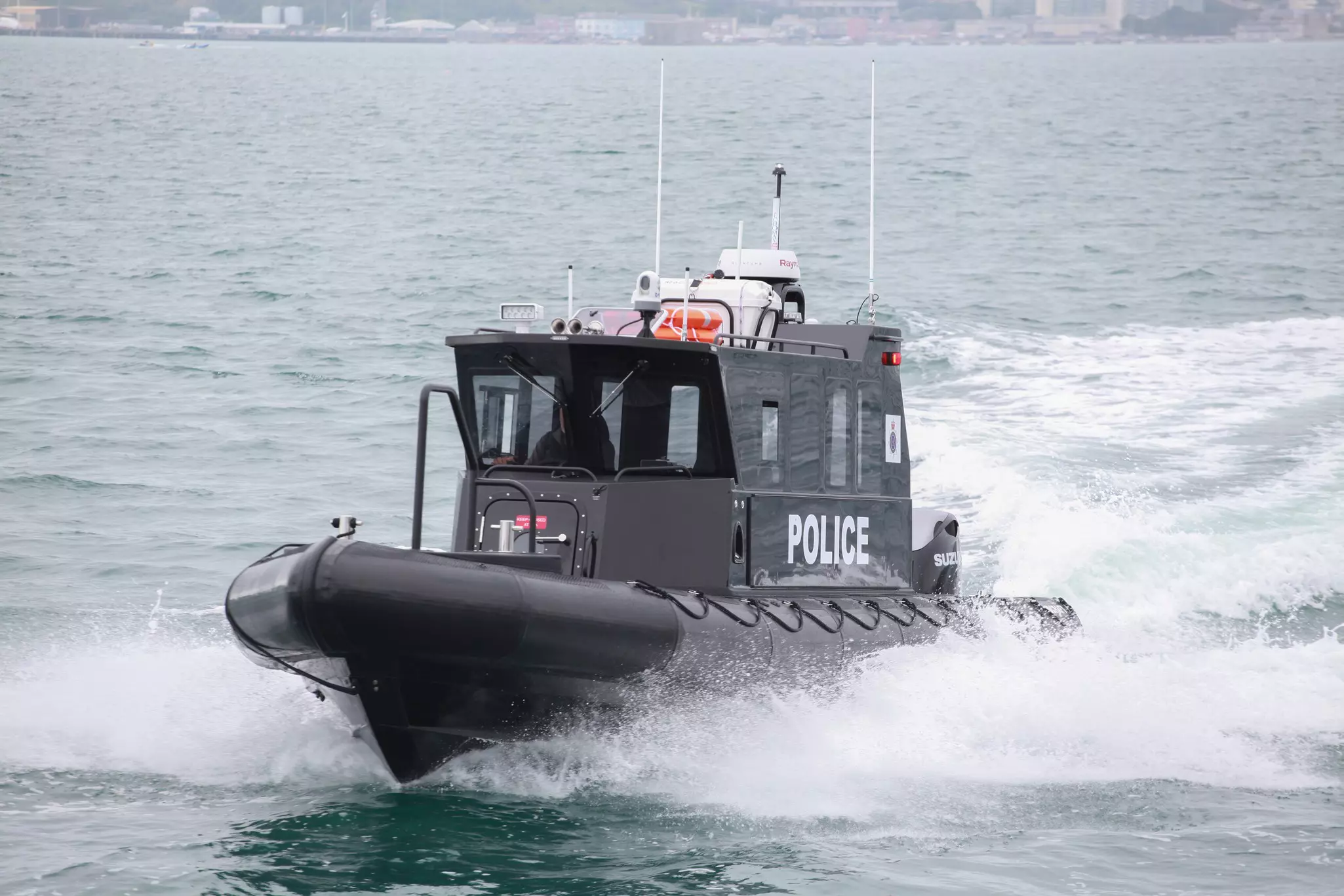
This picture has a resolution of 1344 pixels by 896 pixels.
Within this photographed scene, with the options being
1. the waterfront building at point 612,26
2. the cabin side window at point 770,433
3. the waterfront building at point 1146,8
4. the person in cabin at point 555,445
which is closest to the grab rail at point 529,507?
the person in cabin at point 555,445

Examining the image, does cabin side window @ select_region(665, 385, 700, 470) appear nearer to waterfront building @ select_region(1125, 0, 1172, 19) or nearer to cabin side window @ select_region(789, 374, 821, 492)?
cabin side window @ select_region(789, 374, 821, 492)

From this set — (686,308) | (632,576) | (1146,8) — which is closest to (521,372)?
(686,308)

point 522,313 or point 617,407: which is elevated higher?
point 522,313

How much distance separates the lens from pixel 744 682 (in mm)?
8766

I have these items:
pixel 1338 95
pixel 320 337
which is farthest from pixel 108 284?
pixel 1338 95

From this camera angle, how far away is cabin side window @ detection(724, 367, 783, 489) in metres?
9.06

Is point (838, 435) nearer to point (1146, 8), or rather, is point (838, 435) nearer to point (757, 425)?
point (757, 425)

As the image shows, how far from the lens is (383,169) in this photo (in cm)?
4097

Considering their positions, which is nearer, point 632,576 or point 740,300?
point 632,576

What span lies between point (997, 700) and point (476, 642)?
3559mm

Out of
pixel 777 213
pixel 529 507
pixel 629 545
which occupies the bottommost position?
pixel 629 545

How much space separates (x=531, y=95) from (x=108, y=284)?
40.5m

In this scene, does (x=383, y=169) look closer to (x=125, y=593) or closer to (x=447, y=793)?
(x=125, y=593)

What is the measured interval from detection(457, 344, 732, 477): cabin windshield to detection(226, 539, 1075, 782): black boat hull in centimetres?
82
